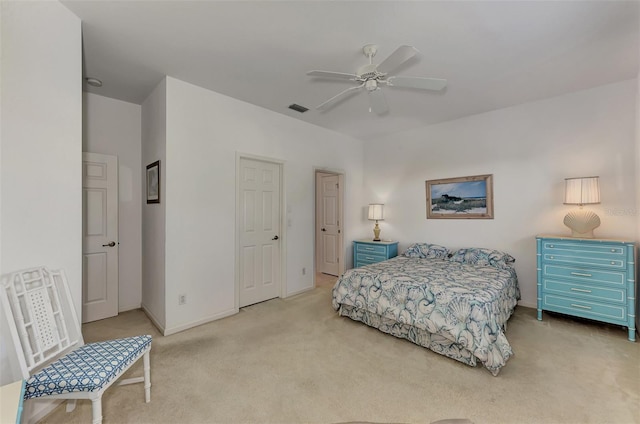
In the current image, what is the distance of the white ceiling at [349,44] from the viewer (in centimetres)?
193

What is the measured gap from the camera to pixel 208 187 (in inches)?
127

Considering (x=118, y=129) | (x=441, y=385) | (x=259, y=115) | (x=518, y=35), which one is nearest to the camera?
(x=441, y=385)

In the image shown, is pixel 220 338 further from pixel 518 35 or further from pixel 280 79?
pixel 518 35

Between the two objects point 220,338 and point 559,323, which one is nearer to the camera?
point 220,338

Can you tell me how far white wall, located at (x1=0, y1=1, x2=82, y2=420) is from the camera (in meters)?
1.59

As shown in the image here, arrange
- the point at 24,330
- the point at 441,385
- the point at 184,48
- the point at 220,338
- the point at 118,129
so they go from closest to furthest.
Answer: the point at 24,330, the point at 441,385, the point at 184,48, the point at 220,338, the point at 118,129

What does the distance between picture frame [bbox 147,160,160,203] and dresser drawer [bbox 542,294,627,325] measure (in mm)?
4574

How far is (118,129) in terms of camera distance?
349cm

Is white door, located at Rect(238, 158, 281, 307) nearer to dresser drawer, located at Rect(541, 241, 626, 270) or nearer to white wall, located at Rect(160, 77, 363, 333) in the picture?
white wall, located at Rect(160, 77, 363, 333)

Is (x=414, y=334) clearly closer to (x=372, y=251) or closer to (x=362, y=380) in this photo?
(x=362, y=380)

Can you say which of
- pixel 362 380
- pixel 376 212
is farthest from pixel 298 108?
pixel 362 380

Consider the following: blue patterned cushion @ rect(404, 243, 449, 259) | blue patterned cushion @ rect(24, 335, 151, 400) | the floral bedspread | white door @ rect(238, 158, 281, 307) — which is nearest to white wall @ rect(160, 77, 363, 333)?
white door @ rect(238, 158, 281, 307)

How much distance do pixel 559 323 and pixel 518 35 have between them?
9.87ft

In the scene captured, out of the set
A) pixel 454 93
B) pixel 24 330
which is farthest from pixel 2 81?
pixel 454 93
